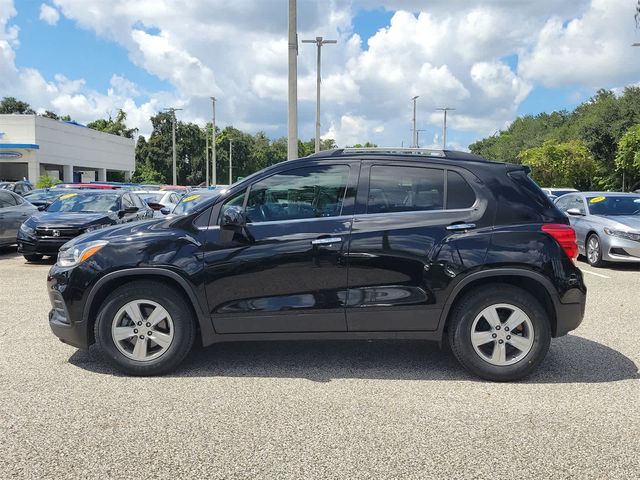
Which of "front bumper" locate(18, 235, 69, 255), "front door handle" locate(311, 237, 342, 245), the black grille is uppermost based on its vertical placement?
"front door handle" locate(311, 237, 342, 245)

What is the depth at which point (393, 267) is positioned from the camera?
14.9ft

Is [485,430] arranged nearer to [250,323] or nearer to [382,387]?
[382,387]

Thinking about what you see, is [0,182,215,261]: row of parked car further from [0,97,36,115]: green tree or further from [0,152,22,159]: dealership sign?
[0,97,36,115]: green tree

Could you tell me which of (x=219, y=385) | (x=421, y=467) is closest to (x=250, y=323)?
(x=219, y=385)

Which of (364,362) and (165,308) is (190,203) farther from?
(364,362)

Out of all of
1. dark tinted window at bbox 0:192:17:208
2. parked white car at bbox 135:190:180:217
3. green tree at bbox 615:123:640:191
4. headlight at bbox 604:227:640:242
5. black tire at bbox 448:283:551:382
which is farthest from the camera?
green tree at bbox 615:123:640:191

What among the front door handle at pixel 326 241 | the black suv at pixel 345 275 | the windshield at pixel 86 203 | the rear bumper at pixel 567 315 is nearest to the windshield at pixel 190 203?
the black suv at pixel 345 275

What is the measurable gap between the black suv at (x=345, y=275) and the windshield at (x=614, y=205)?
8519mm

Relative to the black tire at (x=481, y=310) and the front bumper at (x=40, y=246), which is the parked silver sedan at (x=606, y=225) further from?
the front bumper at (x=40, y=246)

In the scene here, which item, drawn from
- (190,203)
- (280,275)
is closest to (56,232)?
(190,203)

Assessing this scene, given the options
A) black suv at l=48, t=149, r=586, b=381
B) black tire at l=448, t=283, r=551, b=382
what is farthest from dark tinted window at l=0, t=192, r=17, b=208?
black tire at l=448, t=283, r=551, b=382

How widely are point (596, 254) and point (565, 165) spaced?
3870cm

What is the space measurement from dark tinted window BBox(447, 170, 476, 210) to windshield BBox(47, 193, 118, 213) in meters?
9.75

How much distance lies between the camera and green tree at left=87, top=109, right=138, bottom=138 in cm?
7612
